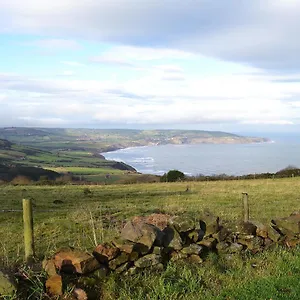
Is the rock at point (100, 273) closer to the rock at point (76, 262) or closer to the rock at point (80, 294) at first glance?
the rock at point (76, 262)

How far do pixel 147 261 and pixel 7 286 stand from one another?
2.63m

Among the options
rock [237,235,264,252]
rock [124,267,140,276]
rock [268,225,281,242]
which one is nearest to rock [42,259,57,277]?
rock [124,267,140,276]

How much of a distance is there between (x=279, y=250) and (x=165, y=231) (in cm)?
Result: 277

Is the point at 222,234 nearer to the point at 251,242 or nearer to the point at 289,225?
the point at 251,242

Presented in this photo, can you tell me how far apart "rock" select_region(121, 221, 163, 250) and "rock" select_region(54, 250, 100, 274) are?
1005 mm

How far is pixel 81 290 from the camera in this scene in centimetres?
643

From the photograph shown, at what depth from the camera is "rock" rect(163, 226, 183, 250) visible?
8414 mm

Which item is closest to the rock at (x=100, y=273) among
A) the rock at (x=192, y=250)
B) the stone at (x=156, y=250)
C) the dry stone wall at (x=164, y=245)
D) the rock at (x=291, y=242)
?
the dry stone wall at (x=164, y=245)

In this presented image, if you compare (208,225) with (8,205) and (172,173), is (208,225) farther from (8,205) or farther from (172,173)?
(172,173)

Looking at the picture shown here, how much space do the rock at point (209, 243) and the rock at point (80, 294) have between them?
3.26 meters

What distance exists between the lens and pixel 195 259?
843 centimetres

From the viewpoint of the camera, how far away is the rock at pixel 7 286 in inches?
238

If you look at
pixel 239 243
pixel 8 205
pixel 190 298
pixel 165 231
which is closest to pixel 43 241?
pixel 165 231

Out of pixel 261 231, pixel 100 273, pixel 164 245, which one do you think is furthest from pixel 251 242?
pixel 100 273
